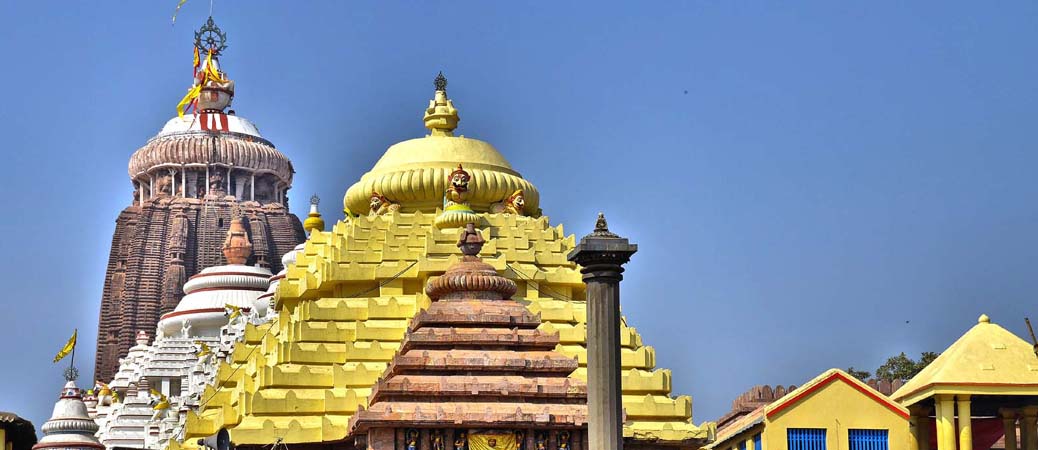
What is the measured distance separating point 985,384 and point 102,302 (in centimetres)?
6912

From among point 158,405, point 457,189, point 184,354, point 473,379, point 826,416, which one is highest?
point 184,354

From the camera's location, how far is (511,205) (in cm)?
4938

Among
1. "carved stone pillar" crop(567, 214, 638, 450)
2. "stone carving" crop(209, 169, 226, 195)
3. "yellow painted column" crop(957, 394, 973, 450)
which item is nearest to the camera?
"carved stone pillar" crop(567, 214, 638, 450)

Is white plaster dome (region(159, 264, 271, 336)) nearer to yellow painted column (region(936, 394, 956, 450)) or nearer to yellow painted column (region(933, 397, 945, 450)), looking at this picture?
yellow painted column (region(933, 397, 945, 450))

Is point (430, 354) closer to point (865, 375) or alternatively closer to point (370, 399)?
point (370, 399)

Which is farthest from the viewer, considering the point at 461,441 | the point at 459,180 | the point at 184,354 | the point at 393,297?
the point at 184,354

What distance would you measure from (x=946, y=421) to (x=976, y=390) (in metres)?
0.95

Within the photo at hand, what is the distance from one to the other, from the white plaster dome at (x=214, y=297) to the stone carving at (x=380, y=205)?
96.9 ft

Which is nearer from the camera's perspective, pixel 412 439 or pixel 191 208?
pixel 412 439

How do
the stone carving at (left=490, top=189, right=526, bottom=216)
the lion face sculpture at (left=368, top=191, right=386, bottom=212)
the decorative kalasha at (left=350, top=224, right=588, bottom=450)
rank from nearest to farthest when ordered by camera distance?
the decorative kalasha at (left=350, top=224, right=588, bottom=450) < the stone carving at (left=490, top=189, right=526, bottom=216) < the lion face sculpture at (left=368, top=191, right=386, bottom=212)

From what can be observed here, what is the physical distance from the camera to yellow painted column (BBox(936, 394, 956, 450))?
43.5 meters

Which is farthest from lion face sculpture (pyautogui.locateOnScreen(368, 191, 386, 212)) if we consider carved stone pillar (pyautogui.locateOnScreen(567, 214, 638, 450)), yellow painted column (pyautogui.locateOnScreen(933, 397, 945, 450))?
carved stone pillar (pyautogui.locateOnScreen(567, 214, 638, 450))

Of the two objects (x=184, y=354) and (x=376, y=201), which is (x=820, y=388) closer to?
(x=376, y=201)

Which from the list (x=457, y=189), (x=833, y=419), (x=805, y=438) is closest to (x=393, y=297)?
(x=457, y=189)
